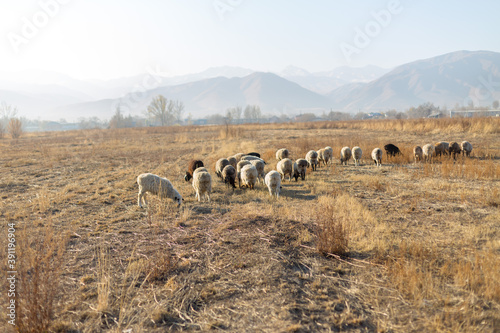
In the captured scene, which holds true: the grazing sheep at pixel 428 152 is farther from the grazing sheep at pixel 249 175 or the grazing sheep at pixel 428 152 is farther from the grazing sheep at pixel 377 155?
the grazing sheep at pixel 249 175

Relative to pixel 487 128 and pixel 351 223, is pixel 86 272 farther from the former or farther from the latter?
pixel 487 128

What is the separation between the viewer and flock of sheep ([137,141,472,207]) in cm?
855

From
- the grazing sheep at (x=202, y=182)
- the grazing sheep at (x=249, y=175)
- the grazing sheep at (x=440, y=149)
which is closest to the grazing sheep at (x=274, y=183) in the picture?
the grazing sheep at (x=249, y=175)

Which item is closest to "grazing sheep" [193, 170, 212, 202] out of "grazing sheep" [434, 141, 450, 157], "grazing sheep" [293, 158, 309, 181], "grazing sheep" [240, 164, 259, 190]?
"grazing sheep" [240, 164, 259, 190]

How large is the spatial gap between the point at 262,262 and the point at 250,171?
17.5 feet

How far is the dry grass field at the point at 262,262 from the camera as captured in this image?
11.3ft

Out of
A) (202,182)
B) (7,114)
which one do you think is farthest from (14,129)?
(202,182)

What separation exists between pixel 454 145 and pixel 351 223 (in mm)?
12189

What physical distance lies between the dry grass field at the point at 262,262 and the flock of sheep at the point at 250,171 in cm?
45

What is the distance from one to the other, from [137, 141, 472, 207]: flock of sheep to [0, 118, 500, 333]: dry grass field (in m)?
0.45

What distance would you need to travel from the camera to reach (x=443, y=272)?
167 inches

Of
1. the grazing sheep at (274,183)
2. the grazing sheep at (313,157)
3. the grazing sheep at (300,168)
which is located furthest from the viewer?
the grazing sheep at (313,157)

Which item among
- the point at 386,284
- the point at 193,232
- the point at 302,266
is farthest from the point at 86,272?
the point at 386,284

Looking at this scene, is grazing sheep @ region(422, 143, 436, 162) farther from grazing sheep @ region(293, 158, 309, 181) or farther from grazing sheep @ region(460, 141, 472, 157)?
grazing sheep @ region(293, 158, 309, 181)
